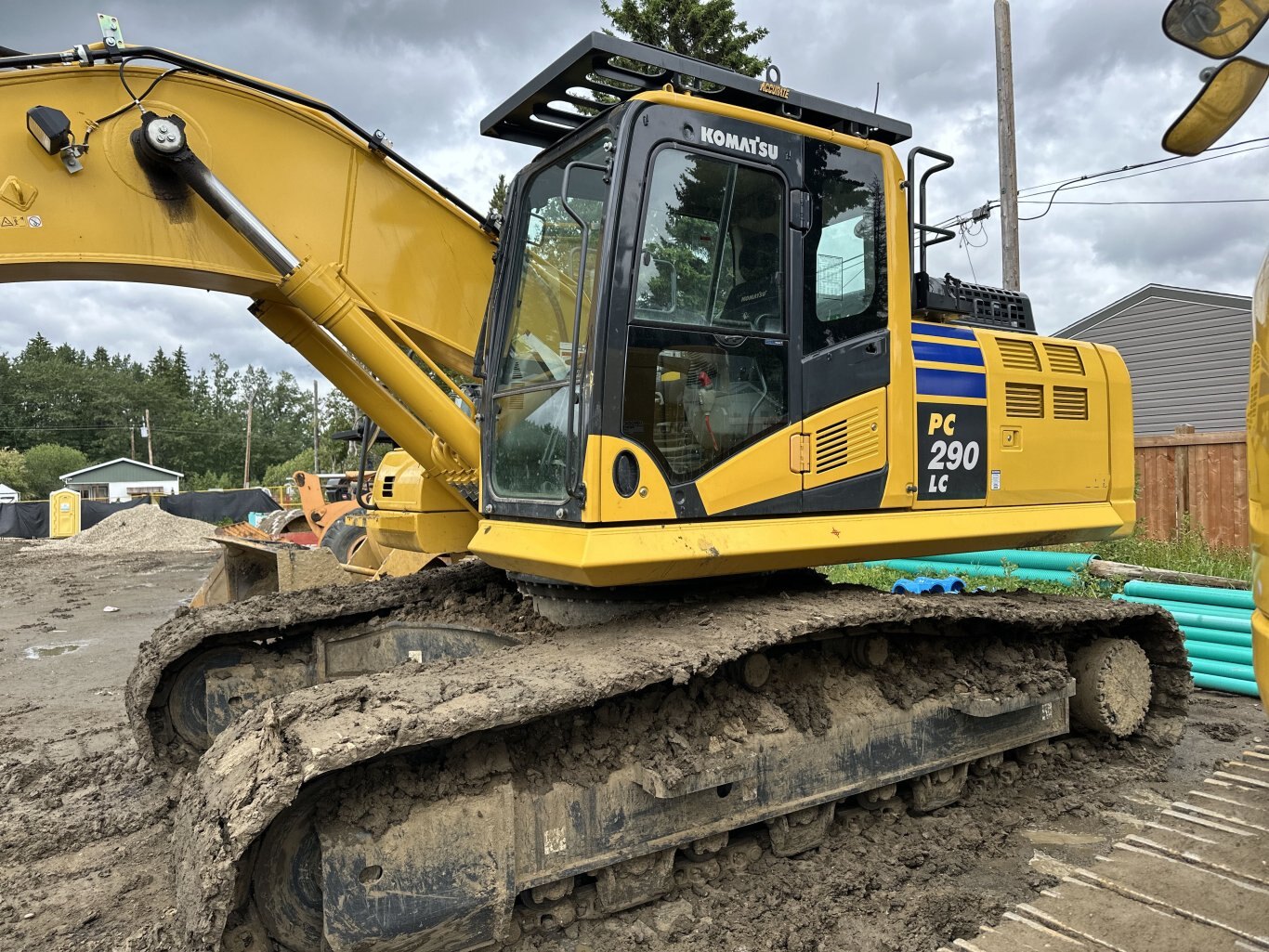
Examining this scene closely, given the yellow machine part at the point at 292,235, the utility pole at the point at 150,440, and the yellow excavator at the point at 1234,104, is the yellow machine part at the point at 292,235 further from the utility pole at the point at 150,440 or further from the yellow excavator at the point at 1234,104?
the utility pole at the point at 150,440

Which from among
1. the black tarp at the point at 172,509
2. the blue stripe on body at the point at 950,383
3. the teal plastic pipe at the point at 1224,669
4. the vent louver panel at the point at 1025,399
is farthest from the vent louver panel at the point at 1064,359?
the black tarp at the point at 172,509

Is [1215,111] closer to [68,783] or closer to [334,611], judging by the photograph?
[334,611]

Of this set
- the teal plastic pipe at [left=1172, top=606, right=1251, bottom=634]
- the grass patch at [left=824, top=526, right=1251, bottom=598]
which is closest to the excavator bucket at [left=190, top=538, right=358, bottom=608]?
the grass patch at [left=824, top=526, right=1251, bottom=598]

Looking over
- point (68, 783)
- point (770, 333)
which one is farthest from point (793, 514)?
point (68, 783)

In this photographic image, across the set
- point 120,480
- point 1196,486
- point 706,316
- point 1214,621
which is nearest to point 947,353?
point 706,316

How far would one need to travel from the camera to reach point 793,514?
11.7 feet

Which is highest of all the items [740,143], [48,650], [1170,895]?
[740,143]

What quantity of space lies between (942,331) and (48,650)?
31.0ft

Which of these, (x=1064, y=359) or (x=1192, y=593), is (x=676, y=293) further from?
(x=1192, y=593)

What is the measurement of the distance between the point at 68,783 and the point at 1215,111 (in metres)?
5.77

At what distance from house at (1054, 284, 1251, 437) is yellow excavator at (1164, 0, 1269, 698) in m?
14.3

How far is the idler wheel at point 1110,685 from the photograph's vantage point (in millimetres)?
4766

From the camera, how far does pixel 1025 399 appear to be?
4.34m

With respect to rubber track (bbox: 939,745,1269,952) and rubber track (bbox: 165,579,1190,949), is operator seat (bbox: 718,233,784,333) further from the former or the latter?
rubber track (bbox: 939,745,1269,952)
